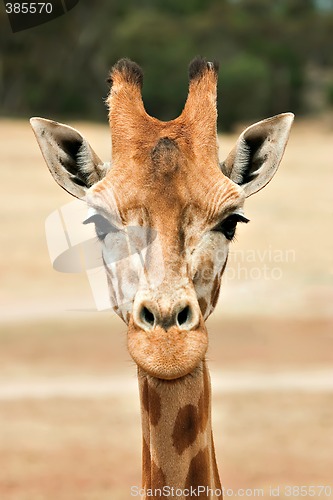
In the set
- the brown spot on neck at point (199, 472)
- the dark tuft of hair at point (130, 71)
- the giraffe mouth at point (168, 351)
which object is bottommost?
the brown spot on neck at point (199, 472)

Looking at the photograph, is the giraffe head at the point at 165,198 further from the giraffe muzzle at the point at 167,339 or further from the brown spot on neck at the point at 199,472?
the brown spot on neck at the point at 199,472

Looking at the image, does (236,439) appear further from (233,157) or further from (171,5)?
(171,5)

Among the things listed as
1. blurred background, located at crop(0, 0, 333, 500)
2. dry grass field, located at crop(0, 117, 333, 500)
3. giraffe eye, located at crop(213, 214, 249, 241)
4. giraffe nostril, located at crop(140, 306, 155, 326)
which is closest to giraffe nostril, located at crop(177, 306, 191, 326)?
giraffe nostril, located at crop(140, 306, 155, 326)

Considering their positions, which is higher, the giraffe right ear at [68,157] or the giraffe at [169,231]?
the giraffe right ear at [68,157]

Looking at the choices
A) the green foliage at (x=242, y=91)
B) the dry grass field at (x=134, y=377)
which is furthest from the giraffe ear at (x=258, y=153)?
the green foliage at (x=242, y=91)

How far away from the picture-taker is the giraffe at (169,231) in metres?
5.96

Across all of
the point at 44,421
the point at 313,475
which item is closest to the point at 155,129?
the point at 313,475

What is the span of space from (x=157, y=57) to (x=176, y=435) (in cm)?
6107

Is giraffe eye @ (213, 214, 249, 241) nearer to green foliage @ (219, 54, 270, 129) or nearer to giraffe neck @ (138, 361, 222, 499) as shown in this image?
giraffe neck @ (138, 361, 222, 499)

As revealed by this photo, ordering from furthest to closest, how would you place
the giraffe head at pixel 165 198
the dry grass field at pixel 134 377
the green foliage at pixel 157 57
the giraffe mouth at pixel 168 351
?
the green foliage at pixel 157 57 → the dry grass field at pixel 134 377 → the giraffe head at pixel 165 198 → the giraffe mouth at pixel 168 351

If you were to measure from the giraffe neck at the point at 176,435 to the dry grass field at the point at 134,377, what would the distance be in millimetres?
5927

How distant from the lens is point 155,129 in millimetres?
7113

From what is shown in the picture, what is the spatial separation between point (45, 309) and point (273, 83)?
166 ft

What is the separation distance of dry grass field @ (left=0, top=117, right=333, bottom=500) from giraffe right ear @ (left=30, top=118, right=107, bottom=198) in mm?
6214
